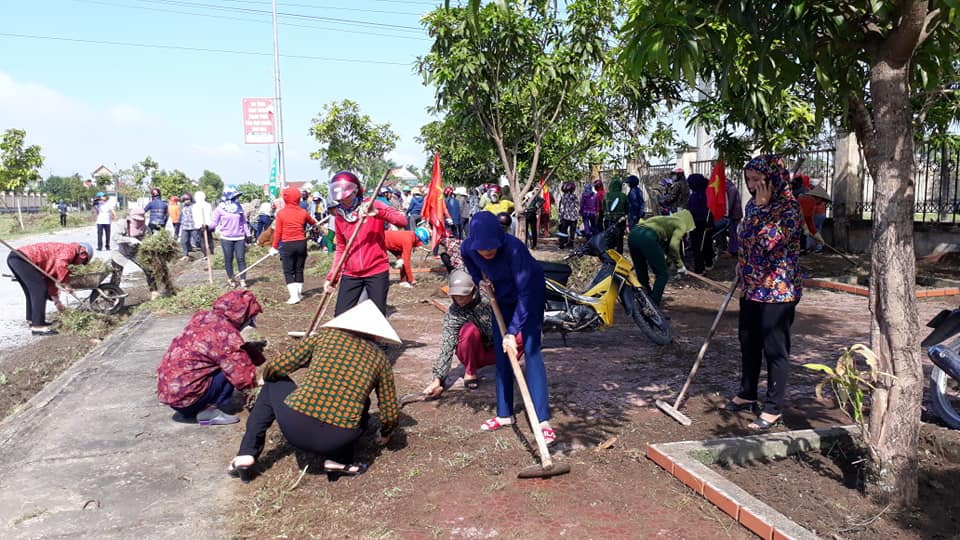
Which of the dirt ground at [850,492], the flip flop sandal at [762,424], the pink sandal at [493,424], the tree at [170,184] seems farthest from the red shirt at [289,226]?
the tree at [170,184]

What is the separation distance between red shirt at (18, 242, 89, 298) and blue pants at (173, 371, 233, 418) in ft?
16.0

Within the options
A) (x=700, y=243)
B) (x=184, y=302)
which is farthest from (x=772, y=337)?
(x=184, y=302)

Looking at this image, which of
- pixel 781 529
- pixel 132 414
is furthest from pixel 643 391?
pixel 132 414

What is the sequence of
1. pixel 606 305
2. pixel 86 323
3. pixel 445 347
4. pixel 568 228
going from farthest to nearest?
pixel 568 228
pixel 86 323
pixel 606 305
pixel 445 347

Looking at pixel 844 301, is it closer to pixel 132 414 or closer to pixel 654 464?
pixel 654 464

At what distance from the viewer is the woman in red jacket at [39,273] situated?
27.4 feet

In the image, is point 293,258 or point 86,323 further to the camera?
point 293,258

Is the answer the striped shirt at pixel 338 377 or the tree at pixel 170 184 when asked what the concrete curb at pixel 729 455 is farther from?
the tree at pixel 170 184

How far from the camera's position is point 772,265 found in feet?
14.4

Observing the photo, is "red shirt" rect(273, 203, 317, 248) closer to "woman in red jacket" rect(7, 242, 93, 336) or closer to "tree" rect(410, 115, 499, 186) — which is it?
"woman in red jacket" rect(7, 242, 93, 336)

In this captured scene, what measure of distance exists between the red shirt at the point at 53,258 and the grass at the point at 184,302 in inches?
49.1

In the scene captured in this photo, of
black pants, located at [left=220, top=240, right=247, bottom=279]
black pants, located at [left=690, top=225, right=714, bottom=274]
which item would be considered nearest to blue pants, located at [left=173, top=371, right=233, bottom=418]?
black pants, located at [left=220, top=240, right=247, bottom=279]

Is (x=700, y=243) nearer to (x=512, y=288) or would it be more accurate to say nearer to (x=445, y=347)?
(x=445, y=347)

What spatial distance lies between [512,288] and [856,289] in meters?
7.27
